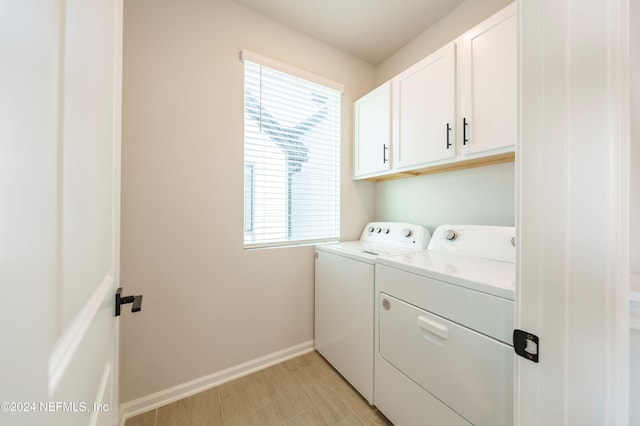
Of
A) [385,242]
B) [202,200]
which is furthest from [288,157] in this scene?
[385,242]

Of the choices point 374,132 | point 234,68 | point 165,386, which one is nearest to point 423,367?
point 165,386

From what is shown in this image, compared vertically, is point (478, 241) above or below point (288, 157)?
below

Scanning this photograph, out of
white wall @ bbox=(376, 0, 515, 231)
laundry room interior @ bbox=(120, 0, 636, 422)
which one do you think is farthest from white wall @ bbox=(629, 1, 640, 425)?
white wall @ bbox=(376, 0, 515, 231)

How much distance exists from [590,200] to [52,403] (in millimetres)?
946

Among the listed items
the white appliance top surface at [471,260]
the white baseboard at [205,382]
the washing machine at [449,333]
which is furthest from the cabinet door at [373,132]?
the white baseboard at [205,382]

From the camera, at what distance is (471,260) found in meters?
1.27

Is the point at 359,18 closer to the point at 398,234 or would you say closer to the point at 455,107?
the point at 455,107

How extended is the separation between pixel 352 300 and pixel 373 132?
135 cm

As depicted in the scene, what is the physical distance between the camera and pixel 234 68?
1.61 m

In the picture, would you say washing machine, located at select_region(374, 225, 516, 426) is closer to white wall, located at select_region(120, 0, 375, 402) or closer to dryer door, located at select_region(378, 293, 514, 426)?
dryer door, located at select_region(378, 293, 514, 426)

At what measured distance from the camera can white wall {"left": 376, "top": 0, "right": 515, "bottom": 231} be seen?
144 cm

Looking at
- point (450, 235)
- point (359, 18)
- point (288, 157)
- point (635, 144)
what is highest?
point (359, 18)

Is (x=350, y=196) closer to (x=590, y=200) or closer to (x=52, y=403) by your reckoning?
(x=590, y=200)

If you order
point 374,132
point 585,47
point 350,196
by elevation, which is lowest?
point 350,196
